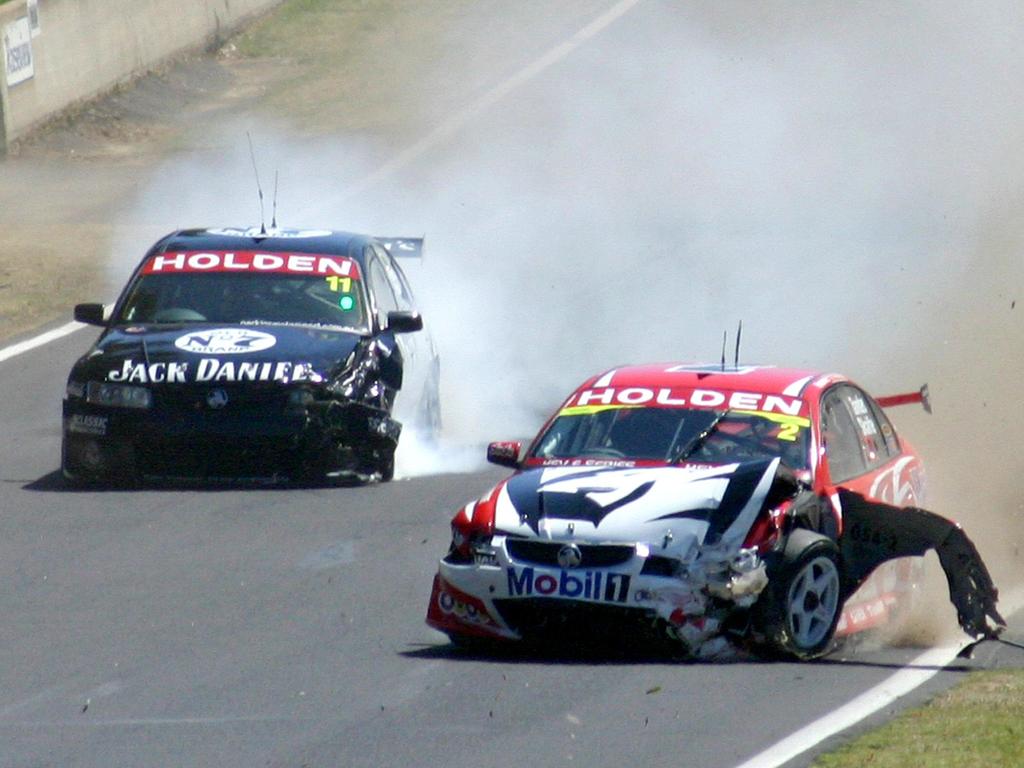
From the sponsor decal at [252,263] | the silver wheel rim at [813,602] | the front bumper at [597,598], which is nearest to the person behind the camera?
the front bumper at [597,598]

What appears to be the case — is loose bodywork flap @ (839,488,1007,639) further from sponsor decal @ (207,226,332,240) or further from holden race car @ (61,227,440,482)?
sponsor decal @ (207,226,332,240)

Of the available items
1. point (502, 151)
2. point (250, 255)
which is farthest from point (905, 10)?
point (250, 255)

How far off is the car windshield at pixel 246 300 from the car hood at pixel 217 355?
0.22 meters

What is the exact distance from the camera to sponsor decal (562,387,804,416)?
987 centimetres

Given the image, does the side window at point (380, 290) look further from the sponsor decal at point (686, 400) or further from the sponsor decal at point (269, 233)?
the sponsor decal at point (686, 400)

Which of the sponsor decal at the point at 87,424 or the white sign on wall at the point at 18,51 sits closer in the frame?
the sponsor decal at the point at 87,424

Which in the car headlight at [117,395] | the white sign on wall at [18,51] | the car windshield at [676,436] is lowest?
the car headlight at [117,395]

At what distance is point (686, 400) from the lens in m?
9.95

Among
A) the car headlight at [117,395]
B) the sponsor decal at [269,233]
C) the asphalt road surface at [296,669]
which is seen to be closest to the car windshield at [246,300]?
the sponsor decal at [269,233]

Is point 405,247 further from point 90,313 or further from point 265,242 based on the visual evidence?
point 90,313

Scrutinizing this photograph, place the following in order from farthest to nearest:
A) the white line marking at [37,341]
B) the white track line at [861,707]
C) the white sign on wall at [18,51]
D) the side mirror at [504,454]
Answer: the white sign on wall at [18,51] < the white line marking at [37,341] < the side mirror at [504,454] < the white track line at [861,707]

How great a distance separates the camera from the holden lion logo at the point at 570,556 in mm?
8719

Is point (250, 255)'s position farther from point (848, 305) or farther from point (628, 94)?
point (628, 94)

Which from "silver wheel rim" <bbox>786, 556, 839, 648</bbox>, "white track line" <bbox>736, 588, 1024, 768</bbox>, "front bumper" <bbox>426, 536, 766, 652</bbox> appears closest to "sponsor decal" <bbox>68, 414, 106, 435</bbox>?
"front bumper" <bbox>426, 536, 766, 652</bbox>
